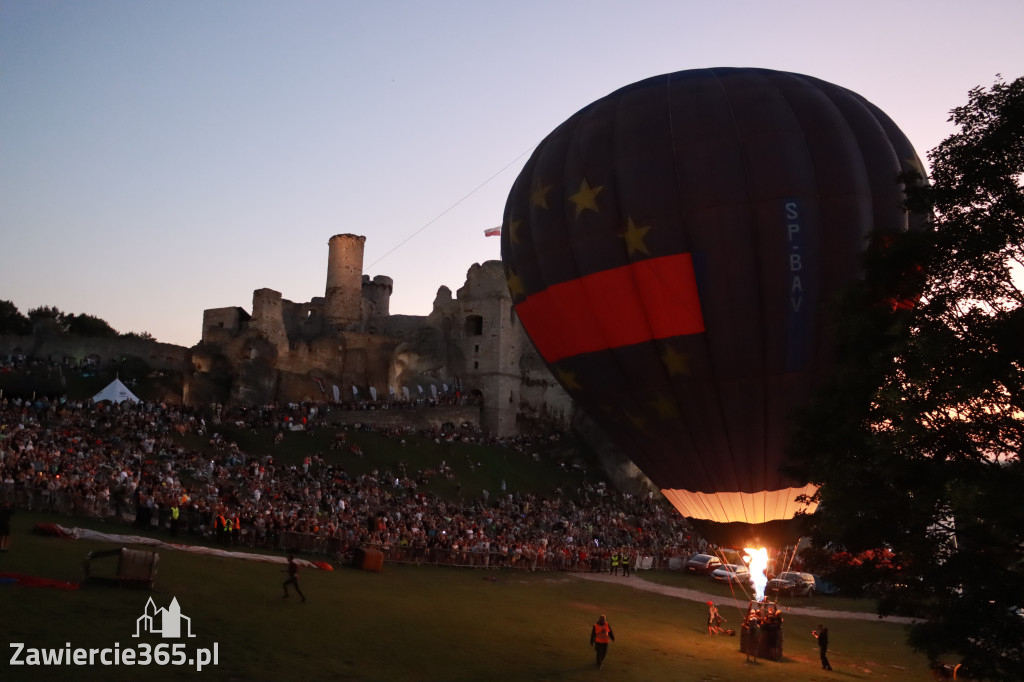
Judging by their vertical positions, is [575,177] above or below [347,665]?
above

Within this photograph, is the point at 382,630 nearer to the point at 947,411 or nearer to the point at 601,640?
the point at 601,640

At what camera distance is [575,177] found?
19.5 metres

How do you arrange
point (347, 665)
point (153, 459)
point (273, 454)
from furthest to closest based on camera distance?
point (273, 454) → point (153, 459) → point (347, 665)

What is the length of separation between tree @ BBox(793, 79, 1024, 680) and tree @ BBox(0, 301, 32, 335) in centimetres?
9146

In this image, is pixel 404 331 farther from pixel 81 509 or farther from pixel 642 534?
pixel 81 509

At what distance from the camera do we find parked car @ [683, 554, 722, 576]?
3322 centimetres

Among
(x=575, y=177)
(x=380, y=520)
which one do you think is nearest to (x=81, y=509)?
(x=380, y=520)

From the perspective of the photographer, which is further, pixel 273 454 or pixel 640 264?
pixel 273 454

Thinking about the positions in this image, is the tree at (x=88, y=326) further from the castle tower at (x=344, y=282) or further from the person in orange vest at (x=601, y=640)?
the person in orange vest at (x=601, y=640)

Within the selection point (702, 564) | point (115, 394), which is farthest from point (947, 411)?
point (115, 394)

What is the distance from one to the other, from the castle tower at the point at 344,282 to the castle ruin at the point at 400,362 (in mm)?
2675

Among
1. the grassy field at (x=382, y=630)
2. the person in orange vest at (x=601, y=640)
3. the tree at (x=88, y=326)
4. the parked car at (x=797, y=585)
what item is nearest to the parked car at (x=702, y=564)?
the parked car at (x=797, y=585)

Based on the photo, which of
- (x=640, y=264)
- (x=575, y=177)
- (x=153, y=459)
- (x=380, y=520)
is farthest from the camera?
(x=153, y=459)

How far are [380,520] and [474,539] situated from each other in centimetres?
328
